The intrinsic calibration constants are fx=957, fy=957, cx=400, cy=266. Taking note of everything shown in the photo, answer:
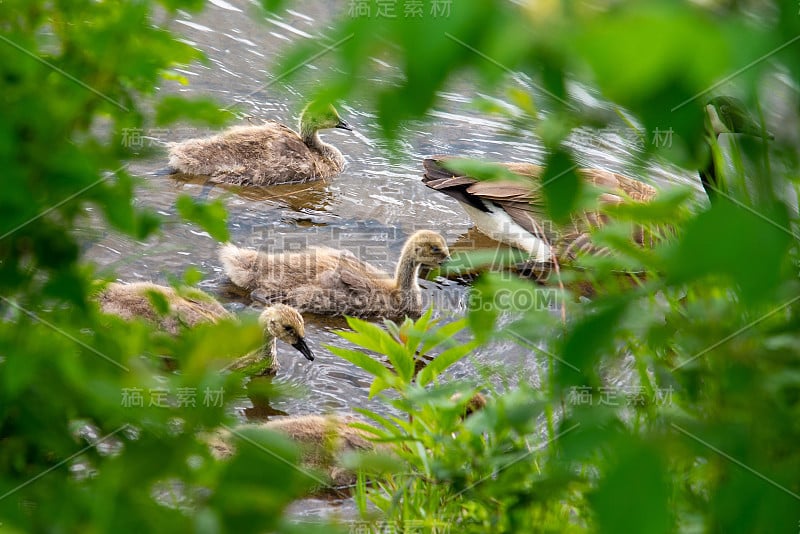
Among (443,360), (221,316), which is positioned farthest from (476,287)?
(221,316)

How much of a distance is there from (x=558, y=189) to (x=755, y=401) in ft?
1.50

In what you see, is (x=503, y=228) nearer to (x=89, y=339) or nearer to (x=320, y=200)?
(x=320, y=200)

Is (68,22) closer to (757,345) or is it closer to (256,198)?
(757,345)

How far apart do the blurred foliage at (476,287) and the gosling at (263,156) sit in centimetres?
450

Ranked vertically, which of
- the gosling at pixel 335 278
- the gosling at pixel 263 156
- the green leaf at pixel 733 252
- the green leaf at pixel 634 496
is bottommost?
the gosling at pixel 335 278

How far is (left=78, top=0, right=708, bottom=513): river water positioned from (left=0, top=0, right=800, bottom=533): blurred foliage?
2446 millimetres

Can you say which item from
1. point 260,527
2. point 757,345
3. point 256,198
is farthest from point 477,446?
point 256,198

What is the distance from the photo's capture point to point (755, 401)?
1307 mm

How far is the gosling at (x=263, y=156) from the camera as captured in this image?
255 inches

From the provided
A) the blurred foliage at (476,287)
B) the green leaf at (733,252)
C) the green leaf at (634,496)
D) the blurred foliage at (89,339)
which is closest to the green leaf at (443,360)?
the blurred foliage at (476,287)

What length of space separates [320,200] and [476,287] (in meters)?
4.73

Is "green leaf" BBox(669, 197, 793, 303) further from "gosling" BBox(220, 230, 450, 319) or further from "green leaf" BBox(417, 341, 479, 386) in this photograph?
"gosling" BBox(220, 230, 450, 319)

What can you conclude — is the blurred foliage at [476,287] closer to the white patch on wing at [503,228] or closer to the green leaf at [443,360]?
the green leaf at [443,360]

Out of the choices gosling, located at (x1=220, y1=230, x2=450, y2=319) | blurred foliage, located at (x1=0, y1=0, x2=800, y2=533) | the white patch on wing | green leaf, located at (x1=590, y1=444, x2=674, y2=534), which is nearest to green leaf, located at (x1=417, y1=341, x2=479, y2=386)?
blurred foliage, located at (x1=0, y1=0, x2=800, y2=533)
